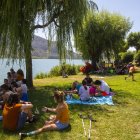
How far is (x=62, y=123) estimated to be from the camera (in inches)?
322

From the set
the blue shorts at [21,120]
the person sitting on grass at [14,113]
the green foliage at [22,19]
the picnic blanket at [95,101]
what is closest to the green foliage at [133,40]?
the picnic blanket at [95,101]

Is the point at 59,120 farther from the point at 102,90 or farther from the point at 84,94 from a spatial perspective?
the point at 102,90

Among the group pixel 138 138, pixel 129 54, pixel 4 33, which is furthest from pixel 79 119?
pixel 129 54

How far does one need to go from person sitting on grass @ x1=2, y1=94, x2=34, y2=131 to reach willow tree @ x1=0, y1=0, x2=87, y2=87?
313 centimetres

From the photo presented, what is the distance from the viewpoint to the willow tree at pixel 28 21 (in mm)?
10719

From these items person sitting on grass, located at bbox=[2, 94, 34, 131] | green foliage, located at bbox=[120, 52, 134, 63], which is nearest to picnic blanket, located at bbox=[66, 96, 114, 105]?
person sitting on grass, located at bbox=[2, 94, 34, 131]

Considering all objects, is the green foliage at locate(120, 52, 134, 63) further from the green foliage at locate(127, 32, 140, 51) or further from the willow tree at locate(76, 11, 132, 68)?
the green foliage at locate(127, 32, 140, 51)

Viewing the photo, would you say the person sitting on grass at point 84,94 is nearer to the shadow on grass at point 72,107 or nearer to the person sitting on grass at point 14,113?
the shadow on grass at point 72,107

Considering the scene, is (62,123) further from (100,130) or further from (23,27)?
(23,27)

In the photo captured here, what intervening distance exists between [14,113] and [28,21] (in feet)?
13.8

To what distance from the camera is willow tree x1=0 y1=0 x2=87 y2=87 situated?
1072 cm

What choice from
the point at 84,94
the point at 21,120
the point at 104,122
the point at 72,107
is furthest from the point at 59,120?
the point at 84,94

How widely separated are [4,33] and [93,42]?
69.9 ft

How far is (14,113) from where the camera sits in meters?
7.95
